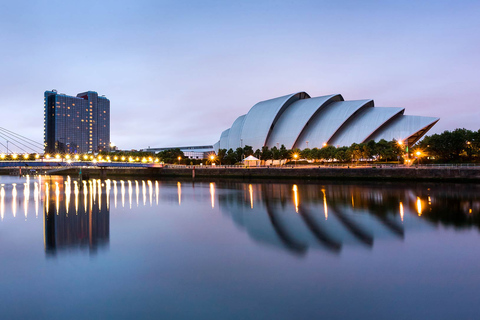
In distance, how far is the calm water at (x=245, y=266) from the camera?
5.66 meters

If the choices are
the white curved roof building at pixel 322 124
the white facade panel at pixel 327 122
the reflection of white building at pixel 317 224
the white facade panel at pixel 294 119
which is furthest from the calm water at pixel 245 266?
the white facade panel at pixel 294 119

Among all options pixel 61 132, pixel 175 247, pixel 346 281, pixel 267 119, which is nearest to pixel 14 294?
pixel 175 247

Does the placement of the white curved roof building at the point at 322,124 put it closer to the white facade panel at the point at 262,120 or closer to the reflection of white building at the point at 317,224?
the white facade panel at the point at 262,120

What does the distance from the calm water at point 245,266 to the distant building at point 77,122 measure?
16073cm

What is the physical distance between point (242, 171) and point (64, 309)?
3797 centimetres

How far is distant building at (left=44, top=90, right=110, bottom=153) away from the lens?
162250 millimetres

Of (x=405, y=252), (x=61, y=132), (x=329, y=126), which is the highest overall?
(x=61, y=132)

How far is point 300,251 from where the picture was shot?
912 cm

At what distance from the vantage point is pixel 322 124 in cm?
5906

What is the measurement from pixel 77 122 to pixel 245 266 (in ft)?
606

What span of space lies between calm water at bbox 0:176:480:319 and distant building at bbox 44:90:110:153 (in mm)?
160734

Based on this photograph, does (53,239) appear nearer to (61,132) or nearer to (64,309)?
(64,309)

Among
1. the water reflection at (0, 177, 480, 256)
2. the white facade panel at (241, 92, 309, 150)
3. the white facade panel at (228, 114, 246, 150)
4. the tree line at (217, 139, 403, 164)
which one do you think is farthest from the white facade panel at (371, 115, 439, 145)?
the water reflection at (0, 177, 480, 256)

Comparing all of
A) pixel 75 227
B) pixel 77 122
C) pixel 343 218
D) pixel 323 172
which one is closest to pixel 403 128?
pixel 323 172
